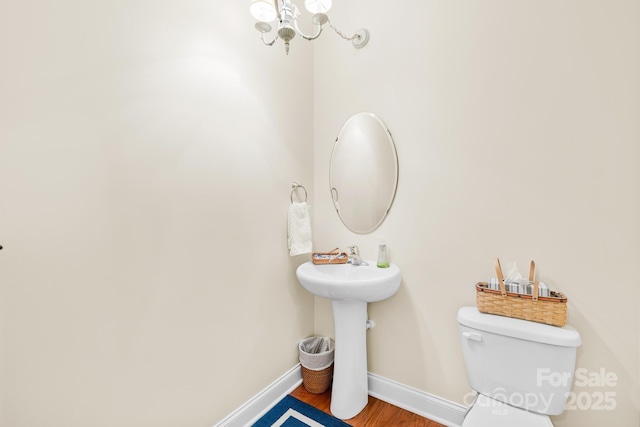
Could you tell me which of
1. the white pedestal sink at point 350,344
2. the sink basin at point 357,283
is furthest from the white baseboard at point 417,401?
the sink basin at point 357,283

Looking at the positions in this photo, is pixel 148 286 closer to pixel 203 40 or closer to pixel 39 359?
pixel 39 359

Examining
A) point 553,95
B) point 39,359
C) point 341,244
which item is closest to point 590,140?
point 553,95

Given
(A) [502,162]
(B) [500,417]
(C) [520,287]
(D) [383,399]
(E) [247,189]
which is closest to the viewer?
(B) [500,417]

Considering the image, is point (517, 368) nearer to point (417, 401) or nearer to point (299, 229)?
point (417, 401)

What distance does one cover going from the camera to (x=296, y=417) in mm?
1562

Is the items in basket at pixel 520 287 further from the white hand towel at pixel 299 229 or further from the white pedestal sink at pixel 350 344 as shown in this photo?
the white hand towel at pixel 299 229

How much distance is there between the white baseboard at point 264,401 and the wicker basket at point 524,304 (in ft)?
3.97

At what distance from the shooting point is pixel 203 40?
4.27 ft

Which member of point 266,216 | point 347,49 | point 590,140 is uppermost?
point 347,49

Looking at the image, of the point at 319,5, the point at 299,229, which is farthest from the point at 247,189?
the point at 319,5

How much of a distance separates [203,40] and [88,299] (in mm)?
1182

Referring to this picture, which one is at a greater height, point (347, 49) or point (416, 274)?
point (347, 49)

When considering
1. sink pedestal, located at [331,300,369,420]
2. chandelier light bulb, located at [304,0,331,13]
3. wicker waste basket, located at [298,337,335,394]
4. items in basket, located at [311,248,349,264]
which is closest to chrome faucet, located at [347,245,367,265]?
items in basket, located at [311,248,349,264]

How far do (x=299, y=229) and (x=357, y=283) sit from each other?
56 cm
